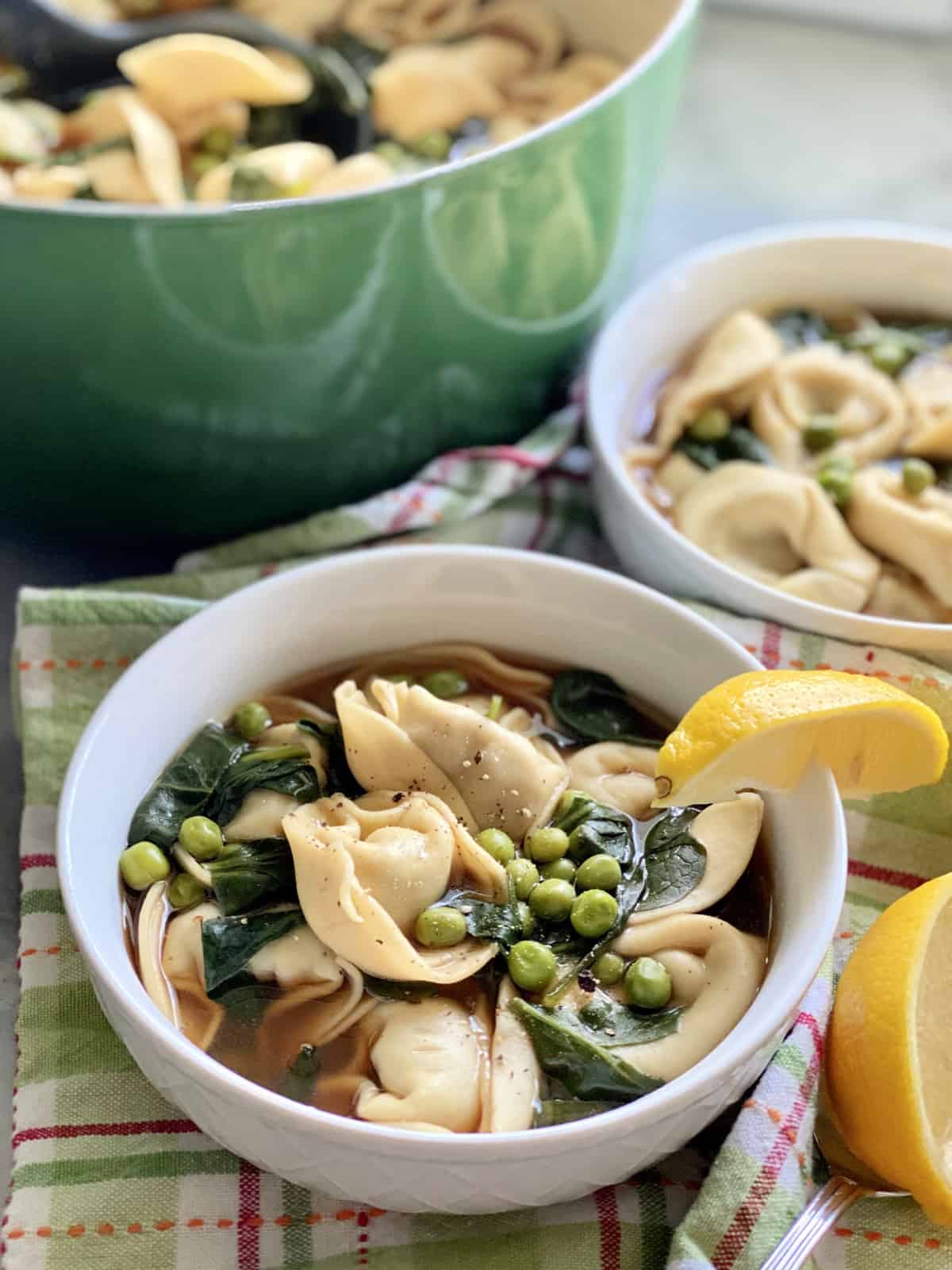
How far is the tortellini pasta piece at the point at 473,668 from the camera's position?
173 cm

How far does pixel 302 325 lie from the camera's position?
168 centimetres

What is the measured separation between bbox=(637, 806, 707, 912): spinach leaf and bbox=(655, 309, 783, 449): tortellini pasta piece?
681mm

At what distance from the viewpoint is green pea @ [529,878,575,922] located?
143 cm

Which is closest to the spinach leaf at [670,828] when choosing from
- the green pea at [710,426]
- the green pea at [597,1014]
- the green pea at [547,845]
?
the green pea at [547,845]

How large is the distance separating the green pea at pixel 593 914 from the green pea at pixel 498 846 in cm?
9

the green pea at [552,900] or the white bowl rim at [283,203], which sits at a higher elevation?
the white bowl rim at [283,203]

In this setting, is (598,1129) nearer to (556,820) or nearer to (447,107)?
(556,820)

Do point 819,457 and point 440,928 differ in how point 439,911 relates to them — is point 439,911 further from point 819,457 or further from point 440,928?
point 819,457

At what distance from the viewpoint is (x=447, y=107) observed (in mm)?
2146

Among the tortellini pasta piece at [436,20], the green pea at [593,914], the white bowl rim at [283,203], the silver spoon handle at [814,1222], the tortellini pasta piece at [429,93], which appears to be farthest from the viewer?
the tortellini pasta piece at [436,20]

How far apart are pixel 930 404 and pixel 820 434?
0.17 m

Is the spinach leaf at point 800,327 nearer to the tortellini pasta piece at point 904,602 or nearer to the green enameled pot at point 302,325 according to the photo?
the green enameled pot at point 302,325

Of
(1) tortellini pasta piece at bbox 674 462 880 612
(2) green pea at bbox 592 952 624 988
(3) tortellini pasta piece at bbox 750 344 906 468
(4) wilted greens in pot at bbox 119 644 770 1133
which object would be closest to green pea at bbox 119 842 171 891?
(4) wilted greens in pot at bbox 119 644 770 1133

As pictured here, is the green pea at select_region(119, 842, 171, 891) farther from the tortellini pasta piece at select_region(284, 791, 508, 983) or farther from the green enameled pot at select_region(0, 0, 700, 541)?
A: the green enameled pot at select_region(0, 0, 700, 541)
